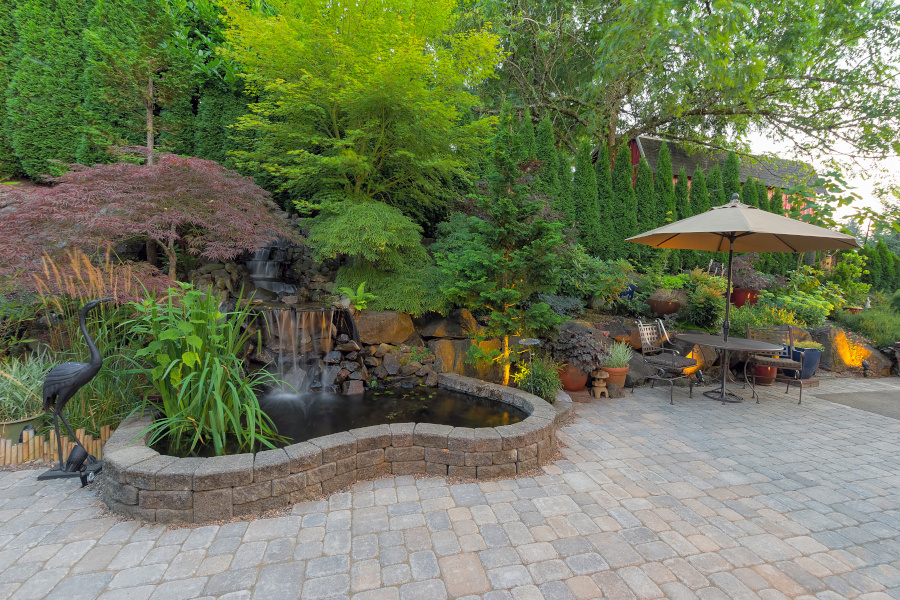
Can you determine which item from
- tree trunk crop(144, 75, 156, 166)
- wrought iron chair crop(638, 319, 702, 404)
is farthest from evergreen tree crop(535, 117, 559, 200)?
tree trunk crop(144, 75, 156, 166)

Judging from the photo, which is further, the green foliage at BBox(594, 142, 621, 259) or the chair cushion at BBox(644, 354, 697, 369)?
the green foliage at BBox(594, 142, 621, 259)

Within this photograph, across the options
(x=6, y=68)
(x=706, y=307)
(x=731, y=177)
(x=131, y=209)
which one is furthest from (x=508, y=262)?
(x=6, y=68)

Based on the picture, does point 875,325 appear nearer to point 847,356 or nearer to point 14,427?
point 847,356

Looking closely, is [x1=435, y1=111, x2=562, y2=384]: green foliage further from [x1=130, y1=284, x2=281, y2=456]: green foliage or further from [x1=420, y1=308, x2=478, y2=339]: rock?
[x1=130, y1=284, x2=281, y2=456]: green foliage

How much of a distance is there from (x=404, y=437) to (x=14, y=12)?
36.5 ft

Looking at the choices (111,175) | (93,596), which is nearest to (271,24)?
(111,175)

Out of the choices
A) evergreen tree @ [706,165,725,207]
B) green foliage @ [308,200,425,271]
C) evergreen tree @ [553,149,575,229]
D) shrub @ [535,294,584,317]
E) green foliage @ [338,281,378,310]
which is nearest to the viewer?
green foliage @ [308,200,425,271]

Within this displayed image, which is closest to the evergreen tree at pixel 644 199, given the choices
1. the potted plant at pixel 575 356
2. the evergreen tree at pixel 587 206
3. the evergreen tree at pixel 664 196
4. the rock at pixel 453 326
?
the evergreen tree at pixel 664 196

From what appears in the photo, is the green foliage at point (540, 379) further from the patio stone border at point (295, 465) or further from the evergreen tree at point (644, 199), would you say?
the evergreen tree at point (644, 199)

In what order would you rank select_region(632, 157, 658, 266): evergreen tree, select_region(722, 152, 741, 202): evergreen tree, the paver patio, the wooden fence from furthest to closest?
select_region(722, 152, 741, 202): evergreen tree → select_region(632, 157, 658, 266): evergreen tree → the wooden fence → the paver patio

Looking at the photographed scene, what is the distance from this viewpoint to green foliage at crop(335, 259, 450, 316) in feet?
18.2

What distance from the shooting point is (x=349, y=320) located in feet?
17.8

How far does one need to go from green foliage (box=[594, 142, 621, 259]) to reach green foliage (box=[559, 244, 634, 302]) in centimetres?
192

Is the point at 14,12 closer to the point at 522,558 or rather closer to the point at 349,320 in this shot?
the point at 349,320
